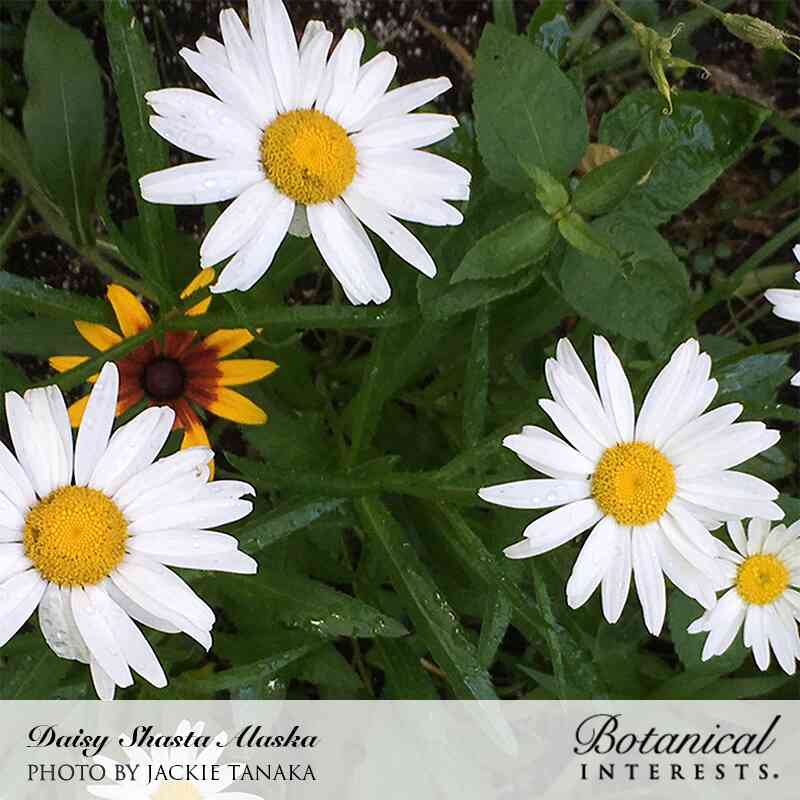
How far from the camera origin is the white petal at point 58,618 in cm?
77

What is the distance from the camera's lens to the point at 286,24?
31.2 inches

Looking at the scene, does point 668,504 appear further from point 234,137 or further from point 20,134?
point 20,134

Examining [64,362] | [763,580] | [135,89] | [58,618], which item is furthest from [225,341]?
[763,580]

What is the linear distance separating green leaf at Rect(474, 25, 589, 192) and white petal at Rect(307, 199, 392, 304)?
0.14 meters

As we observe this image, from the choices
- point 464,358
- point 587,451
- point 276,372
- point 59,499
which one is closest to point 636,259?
point 587,451

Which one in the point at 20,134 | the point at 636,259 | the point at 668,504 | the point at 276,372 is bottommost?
the point at 668,504

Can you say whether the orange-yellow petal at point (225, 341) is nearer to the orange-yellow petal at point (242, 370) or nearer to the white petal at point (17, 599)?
the orange-yellow petal at point (242, 370)

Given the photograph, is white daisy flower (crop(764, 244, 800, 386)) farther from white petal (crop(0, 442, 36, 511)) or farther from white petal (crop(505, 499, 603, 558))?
white petal (crop(0, 442, 36, 511))

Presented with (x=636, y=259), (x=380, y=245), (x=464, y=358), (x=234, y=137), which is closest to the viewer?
(x=234, y=137)

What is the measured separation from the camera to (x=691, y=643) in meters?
1.12

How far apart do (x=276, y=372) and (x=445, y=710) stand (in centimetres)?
40

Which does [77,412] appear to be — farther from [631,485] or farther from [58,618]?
[631,485]

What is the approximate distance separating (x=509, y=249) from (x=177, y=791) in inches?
23.9

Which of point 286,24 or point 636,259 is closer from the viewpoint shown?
point 286,24
